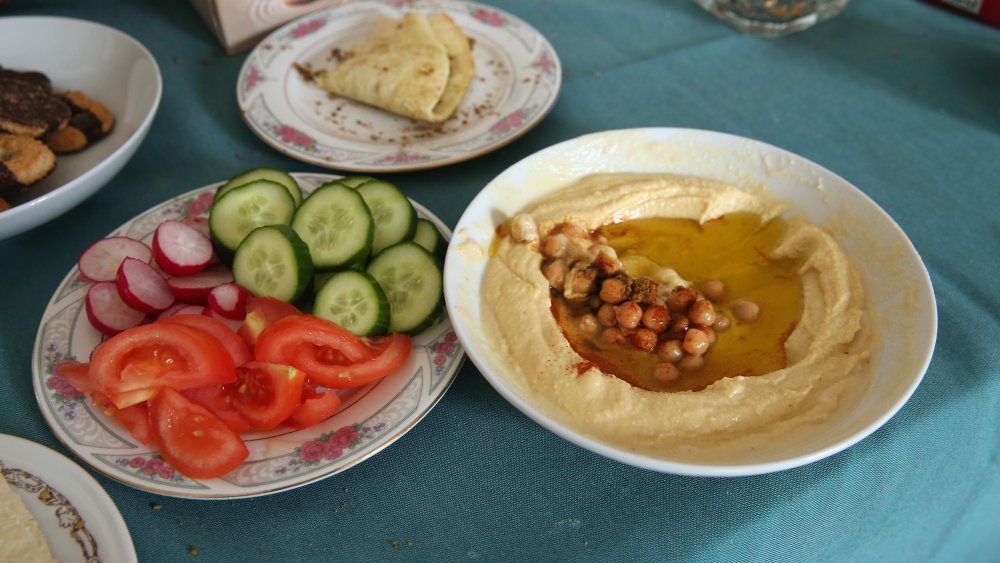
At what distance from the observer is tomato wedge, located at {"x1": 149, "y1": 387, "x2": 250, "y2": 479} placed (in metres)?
1.83

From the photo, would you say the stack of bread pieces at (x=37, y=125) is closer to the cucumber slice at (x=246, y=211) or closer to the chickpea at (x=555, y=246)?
the cucumber slice at (x=246, y=211)

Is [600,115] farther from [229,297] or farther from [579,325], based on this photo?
[229,297]

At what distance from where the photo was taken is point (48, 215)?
2516 mm

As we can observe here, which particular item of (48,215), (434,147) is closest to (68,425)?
(48,215)

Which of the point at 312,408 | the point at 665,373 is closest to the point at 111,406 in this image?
the point at 312,408

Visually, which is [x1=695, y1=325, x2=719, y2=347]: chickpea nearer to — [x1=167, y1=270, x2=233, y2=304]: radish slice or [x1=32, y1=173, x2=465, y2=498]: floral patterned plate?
[x1=32, y1=173, x2=465, y2=498]: floral patterned plate

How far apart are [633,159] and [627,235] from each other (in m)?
0.32

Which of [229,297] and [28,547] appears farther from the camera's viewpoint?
[229,297]

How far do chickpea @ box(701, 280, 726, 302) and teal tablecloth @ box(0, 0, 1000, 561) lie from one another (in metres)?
0.58

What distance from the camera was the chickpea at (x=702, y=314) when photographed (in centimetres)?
216

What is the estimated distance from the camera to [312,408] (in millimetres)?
1983

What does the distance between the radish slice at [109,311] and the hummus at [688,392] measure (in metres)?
1.10

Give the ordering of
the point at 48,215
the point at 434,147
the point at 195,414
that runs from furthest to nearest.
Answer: the point at 434,147 → the point at 48,215 → the point at 195,414

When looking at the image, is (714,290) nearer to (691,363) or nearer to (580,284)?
(691,363)
